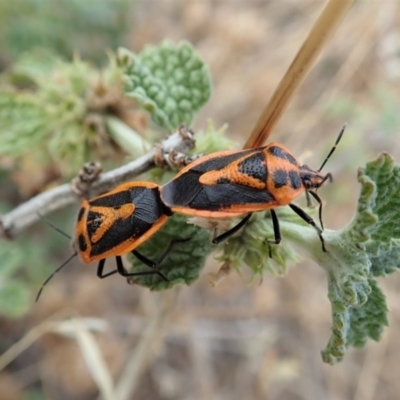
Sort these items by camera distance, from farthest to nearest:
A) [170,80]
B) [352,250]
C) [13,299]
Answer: [13,299] < [170,80] < [352,250]

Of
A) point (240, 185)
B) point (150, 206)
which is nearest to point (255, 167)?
point (240, 185)

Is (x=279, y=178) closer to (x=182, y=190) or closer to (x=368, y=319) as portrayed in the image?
(x=182, y=190)

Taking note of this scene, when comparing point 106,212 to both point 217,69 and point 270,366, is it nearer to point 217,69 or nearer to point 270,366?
point 270,366

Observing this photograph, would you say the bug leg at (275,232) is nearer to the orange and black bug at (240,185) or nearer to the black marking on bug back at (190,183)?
the orange and black bug at (240,185)

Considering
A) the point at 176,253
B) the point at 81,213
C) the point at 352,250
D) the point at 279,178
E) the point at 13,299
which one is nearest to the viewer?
the point at 352,250

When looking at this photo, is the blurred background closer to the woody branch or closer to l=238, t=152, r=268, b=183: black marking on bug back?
the woody branch

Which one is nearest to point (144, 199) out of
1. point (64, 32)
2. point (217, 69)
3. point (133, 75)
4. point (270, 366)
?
point (133, 75)
